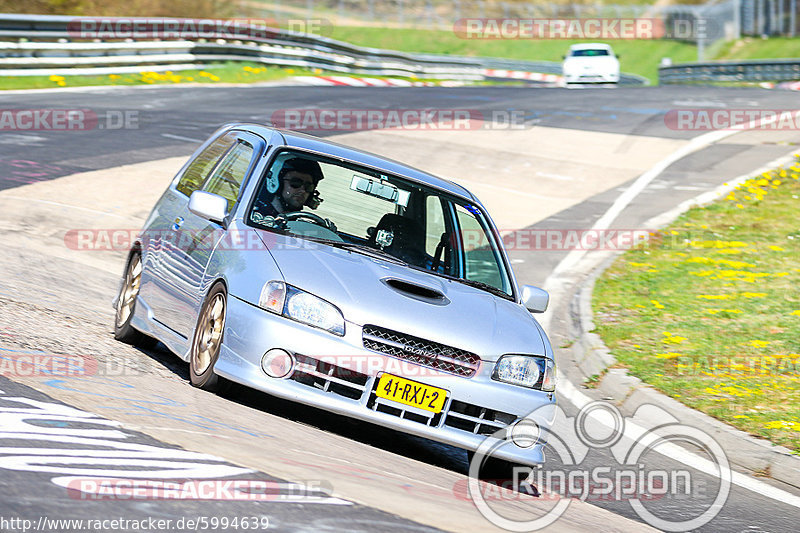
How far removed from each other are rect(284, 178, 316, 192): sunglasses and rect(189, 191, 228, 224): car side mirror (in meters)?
0.58

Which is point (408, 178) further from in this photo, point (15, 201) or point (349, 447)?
point (15, 201)

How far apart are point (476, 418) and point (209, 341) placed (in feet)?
5.28

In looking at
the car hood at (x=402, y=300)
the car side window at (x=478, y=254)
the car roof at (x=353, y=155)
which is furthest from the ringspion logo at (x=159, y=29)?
the car hood at (x=402, y=300)

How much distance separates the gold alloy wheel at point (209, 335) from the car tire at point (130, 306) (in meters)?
1.34

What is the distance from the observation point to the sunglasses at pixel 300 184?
24.2 ft

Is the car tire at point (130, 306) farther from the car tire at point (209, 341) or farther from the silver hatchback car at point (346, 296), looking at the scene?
the car tire at point (209, 341)

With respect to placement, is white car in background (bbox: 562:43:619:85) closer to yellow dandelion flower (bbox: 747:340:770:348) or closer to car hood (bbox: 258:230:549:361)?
yellow dandelion flower (bbox: 747:340:770:348)

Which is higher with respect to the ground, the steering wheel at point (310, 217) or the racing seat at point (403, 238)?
the steering wheel at point (310, 217)

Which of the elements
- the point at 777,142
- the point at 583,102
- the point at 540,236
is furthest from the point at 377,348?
the point at 583,102

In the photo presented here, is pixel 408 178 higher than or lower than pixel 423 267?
higher

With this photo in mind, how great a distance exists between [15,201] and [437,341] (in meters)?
8.36

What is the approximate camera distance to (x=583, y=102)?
90.8 feet

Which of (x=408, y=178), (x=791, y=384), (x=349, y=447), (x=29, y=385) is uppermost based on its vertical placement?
(x=408, y=178)

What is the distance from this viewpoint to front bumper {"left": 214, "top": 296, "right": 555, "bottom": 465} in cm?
604
